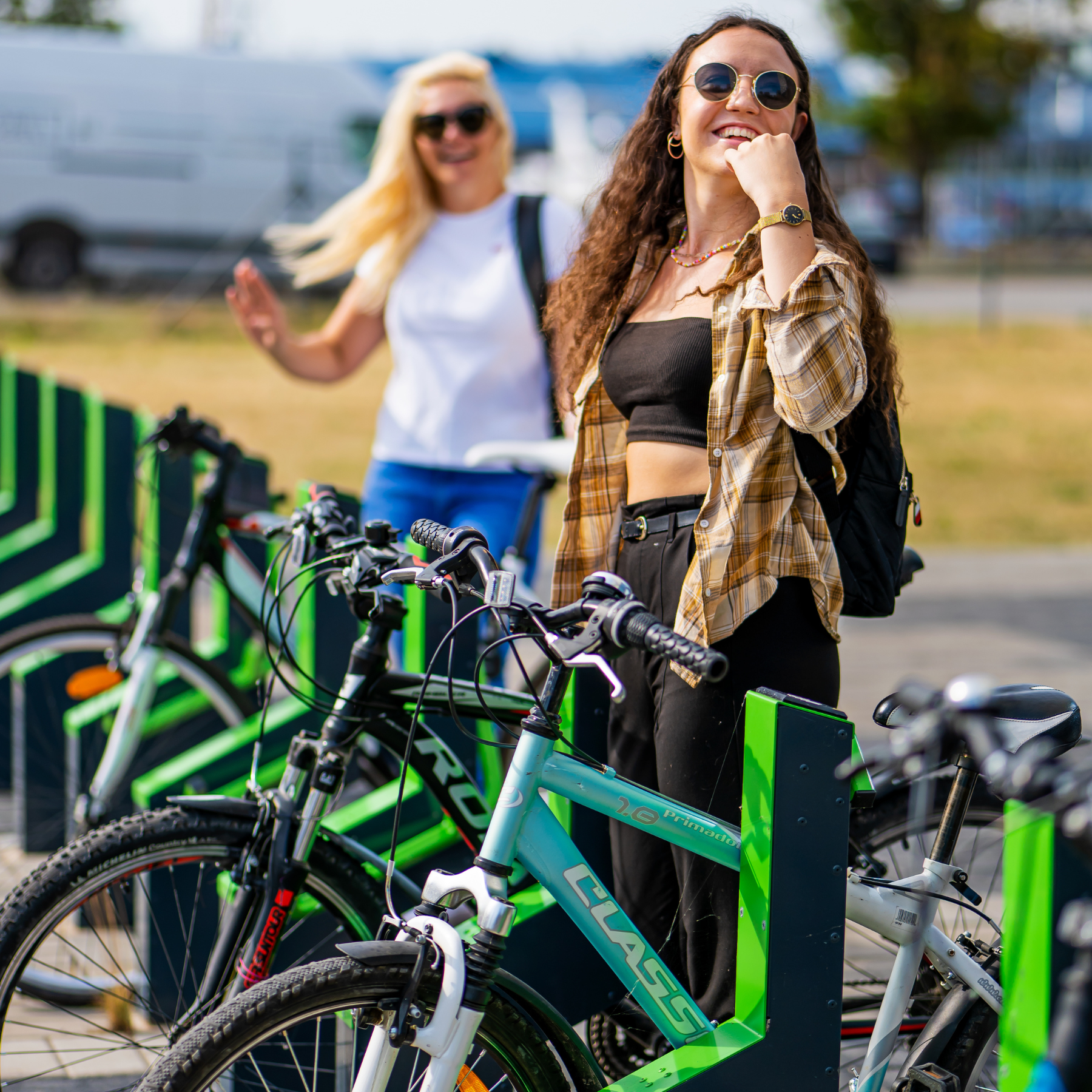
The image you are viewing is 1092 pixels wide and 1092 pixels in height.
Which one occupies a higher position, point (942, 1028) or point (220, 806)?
point (220, 806)

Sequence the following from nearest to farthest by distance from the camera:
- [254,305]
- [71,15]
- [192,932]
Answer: [192,932]
[254,305]
[71,15]

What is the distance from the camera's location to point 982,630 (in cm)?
714

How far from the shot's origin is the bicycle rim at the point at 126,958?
2.64m

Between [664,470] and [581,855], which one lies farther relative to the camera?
[664,470]

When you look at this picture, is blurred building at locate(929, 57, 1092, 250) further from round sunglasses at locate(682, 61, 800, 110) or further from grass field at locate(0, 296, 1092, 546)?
round sunglasses at locate(682, 61, 800, 110)

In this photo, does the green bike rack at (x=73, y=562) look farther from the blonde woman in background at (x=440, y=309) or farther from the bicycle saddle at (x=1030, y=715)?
the bicycle saddle at (x=1030, y=715)

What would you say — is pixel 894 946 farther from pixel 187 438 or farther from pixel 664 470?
pixel 187 438

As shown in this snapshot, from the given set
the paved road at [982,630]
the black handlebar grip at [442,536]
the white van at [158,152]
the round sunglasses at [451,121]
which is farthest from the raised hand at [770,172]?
the white van at [158,152]

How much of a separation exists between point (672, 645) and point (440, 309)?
8.10 feet

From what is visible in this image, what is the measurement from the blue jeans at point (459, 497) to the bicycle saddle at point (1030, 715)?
188cm

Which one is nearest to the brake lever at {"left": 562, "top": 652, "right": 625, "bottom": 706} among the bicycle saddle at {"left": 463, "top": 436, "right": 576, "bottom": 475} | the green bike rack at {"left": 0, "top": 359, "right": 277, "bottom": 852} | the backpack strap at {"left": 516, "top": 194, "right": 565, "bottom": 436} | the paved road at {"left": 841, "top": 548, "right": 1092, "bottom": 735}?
the bicycle saddle at {"left": 463, "top": 436, "right": 576, "bottom": 475}

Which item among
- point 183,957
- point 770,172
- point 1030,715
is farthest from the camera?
point 183,957

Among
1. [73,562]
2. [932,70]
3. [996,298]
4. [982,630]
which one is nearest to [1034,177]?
[932,70]

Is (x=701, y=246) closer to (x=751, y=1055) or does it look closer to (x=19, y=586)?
(x=751, y=1055)
